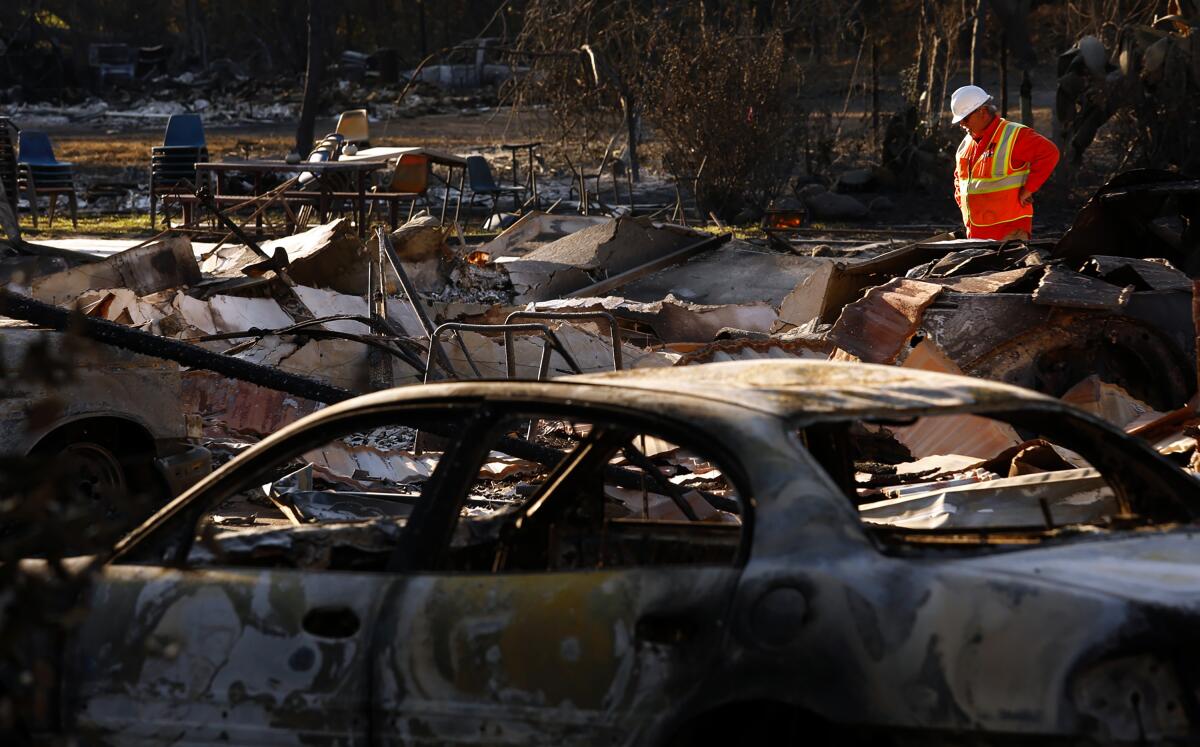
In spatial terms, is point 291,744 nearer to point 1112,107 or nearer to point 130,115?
point 1112,107

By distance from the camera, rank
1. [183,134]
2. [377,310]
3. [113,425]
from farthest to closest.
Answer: [183,134] → [377,310] → [113,425]

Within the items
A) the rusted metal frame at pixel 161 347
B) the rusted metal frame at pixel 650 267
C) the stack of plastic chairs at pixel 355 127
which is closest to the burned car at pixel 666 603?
the rusted metal frame at pixel 161 347

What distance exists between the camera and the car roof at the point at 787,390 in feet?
11.0

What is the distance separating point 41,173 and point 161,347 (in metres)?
17.8

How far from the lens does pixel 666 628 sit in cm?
310

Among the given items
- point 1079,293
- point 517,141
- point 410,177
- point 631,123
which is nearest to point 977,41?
point 631,123

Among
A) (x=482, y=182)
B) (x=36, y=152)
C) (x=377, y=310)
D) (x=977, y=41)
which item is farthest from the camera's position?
(x=977, y=41)

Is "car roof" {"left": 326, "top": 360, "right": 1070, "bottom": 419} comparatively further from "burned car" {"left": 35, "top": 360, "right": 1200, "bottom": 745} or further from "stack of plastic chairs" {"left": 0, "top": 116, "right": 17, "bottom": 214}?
"stack of plastic chairs" {"left": 0, "top": 116, "right": 17, "bottom": 214}

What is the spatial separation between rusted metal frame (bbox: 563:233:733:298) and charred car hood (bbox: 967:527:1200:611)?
34.6 ft

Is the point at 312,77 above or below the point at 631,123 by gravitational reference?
above

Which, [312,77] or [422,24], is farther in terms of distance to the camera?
[422,24]

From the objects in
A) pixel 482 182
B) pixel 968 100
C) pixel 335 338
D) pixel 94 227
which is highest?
pixel 968 100

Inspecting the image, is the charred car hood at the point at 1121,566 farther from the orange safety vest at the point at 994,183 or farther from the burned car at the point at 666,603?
the orange safety vest at the point at 994,183

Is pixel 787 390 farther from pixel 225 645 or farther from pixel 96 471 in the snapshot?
pixel 96 471
